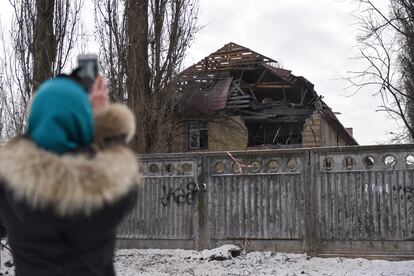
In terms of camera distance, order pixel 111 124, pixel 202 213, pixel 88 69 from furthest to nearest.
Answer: pixel 202 213 < pixel 88 69 < pixel 111 124

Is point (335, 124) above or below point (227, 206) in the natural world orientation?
above

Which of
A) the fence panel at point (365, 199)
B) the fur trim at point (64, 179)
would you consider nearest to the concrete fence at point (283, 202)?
the fence panel at point (365, 199)

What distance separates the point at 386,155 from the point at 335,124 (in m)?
24.1

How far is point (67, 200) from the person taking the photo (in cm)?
180

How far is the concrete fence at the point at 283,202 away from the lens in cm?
809

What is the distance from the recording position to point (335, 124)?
31781 millimetres

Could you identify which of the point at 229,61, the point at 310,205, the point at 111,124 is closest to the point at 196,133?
the point at 229,61

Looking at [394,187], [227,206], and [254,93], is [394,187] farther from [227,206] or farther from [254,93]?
[254,93]

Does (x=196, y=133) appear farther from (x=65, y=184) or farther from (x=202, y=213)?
(x=65, y=184)

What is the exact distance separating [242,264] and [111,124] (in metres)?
6.55

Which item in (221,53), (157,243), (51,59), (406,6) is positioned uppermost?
(221,53)

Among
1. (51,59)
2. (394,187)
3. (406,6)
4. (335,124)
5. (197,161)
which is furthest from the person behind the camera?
(335,124)

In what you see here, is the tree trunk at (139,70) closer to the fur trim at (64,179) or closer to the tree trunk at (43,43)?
the tree trunk at (43,43)

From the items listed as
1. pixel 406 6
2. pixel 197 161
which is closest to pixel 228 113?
pixel 406 6
